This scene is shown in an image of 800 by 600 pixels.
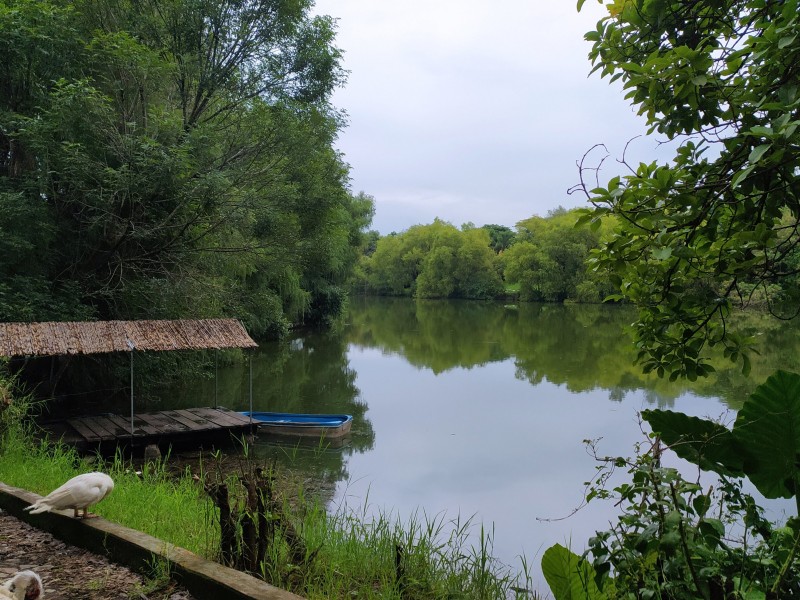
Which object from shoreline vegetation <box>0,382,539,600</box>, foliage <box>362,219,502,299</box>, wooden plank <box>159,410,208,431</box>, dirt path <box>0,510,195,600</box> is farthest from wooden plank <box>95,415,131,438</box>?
foliage <box>362,219,502,299</box>

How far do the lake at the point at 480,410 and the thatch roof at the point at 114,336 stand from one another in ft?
6.88

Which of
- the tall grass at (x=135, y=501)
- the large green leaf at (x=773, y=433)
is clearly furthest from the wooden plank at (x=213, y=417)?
the large green leaf at (x=773, y=433)

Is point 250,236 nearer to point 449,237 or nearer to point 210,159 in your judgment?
point 210,159

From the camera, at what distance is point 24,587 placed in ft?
7.16

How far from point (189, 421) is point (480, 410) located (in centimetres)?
633

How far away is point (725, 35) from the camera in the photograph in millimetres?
2033

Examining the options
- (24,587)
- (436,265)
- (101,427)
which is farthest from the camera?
(436,265)

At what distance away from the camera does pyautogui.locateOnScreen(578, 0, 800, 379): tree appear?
1591 millimetres

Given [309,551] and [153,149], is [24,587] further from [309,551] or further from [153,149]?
[153,149]

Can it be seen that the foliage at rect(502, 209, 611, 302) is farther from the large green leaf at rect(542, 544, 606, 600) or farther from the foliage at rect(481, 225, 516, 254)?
the large green leaf at rect(542, 544, 606, 600)

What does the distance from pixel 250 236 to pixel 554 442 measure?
782cm

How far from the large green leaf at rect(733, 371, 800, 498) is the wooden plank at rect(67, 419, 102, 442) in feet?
28.4

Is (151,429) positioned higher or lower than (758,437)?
lower

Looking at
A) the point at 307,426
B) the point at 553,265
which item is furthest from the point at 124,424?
the point at 553,265
